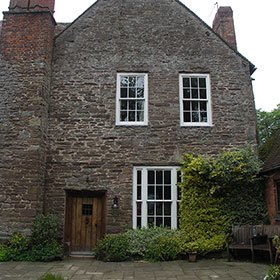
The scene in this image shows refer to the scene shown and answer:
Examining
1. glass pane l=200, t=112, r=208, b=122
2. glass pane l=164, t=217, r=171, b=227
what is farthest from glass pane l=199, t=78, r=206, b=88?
glass pane l=164, t=217, r=171, b=227

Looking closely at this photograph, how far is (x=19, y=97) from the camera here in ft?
39.7

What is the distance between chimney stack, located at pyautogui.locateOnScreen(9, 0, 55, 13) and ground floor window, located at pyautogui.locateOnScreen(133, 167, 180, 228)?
23.1 ft

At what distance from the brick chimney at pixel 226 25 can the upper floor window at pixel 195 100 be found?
2.43 metres

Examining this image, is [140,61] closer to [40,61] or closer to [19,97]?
[40,61]

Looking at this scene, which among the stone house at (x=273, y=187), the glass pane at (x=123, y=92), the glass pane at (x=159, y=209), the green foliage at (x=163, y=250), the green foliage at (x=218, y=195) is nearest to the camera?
the green foliage at (x=163, y=250)

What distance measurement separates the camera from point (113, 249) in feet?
35.1

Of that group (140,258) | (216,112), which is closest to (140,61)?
(216,112)

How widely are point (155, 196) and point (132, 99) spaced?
3.66 meters

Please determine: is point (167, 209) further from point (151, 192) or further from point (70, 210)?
point (70, 210)

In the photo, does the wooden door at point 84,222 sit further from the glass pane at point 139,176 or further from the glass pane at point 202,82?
the glass pane at point 202,82

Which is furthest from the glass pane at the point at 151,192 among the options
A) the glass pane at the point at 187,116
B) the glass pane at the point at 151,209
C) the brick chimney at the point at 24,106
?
the brick chimney at the point at 24,106

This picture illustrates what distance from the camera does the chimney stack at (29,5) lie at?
13016 millimetres

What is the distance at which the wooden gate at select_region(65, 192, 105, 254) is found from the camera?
11898 mm

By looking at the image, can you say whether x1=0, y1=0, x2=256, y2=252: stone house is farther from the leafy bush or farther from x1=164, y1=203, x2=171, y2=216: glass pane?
the leafy bush
